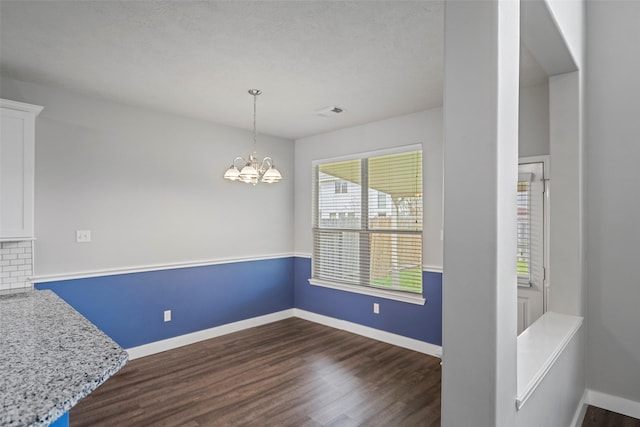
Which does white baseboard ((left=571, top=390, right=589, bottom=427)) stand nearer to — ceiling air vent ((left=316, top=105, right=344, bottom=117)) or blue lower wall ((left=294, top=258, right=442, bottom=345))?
blue lower wall ((left=294, top=258, right=442, bottom=345))

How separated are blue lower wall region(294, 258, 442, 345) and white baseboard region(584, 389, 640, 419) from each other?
139cm

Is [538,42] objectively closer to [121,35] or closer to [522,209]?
[522,209]

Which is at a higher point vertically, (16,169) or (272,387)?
(16,169)

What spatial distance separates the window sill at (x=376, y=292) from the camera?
4.12 metres

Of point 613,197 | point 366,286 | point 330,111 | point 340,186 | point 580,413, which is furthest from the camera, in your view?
point 340,186

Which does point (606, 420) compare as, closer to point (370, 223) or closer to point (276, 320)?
point (370, 223)

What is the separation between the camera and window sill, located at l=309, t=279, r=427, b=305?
412cm


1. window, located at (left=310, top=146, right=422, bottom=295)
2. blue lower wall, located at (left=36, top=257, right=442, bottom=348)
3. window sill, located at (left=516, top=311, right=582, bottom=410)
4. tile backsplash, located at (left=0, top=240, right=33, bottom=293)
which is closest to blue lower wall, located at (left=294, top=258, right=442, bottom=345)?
blue lower wall, located at (left=36, top=257, right=442, bottom=348)

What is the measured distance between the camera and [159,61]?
9.05 feet

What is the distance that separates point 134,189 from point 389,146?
119 inches

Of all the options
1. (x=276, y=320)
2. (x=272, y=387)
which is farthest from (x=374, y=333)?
(x=272, y=387)

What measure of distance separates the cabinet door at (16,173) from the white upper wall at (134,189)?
42 cm

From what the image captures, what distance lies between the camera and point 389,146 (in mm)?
4406

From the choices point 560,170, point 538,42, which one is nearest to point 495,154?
point 538,42
